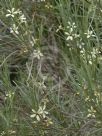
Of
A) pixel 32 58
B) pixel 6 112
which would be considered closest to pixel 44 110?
pixel 6 112

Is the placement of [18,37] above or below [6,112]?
above

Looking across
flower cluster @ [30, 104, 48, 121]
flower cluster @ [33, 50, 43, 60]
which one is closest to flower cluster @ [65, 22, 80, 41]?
flower cluster @ [33, 50, 43, 60]

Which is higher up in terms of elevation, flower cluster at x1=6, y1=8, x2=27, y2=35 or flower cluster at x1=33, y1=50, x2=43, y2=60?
flower cluster at x1=6, y1=8, x2=27, y2=35

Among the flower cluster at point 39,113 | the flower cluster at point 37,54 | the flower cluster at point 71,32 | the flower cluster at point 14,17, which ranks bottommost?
the flower cluster at point 39,113

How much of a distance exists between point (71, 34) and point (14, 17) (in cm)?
30

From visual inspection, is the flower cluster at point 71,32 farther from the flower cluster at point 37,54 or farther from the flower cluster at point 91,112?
the flower cluster at point 91,112

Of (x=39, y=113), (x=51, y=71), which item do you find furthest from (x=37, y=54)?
(x=39, y=113)

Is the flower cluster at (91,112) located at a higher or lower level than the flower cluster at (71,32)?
lower

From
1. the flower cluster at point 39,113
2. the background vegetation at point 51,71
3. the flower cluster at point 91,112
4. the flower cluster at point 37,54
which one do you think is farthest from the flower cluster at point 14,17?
the flower cluster at point 91,112

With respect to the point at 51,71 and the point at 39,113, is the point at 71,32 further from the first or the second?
the point at 39,113

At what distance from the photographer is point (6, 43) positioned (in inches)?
85.0

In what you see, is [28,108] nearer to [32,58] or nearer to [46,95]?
[46,95]

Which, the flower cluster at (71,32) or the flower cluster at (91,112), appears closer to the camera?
the flower cluster at (91,112)

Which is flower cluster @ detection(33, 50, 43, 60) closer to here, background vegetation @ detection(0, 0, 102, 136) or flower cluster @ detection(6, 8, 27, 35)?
background vegetation @ detection(0, 0, 102, 136)
